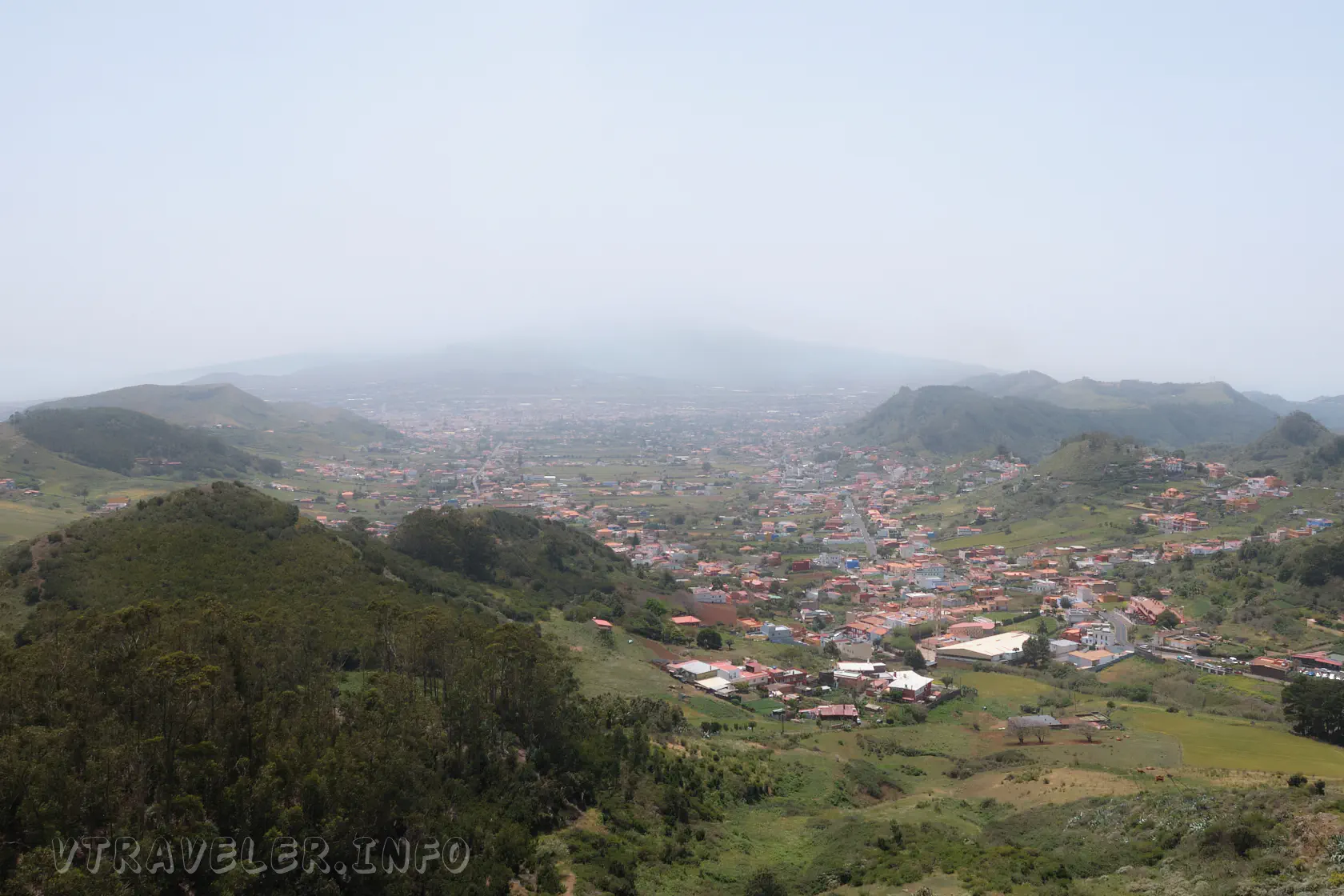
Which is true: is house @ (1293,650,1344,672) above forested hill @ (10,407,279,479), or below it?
below

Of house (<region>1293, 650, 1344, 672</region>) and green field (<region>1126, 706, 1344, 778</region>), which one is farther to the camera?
house (<region>1293, 650, 1344, 672</region>)

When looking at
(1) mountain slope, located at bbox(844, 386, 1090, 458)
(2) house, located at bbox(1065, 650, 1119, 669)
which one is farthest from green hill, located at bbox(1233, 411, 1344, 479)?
(2) house, located at bbox(1065, 650, 1119, 669)

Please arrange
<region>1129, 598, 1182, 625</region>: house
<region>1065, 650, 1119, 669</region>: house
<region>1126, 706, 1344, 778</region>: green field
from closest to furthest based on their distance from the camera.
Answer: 1. <region>1126, 706, 1344, 778</region>: green field
2. <region>1065, 650, 1119, 669</region>: house
3. <region>1129, 598, 1182, 625</region>: house

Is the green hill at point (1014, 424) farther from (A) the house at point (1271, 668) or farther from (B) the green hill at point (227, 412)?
(A) the house at point (1271, 668)

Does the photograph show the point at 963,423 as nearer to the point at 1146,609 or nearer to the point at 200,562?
the point at 1146,609

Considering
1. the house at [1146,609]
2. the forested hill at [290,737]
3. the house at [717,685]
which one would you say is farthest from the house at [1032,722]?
the house at [1146,609]

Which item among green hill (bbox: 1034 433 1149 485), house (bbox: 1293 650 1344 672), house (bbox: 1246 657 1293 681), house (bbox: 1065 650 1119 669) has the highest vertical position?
green hill (bbox: 1034 433 1149 485)

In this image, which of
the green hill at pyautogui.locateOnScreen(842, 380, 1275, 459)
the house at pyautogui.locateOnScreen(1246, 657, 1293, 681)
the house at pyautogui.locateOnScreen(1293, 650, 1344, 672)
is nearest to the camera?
the house at pyautogui.locateOnScreen(1246, 657, 1293, 681)

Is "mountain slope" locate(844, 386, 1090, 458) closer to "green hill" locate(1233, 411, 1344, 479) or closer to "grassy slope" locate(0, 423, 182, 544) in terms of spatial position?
"green hill" locate(1233, 411, 1344, 479)
